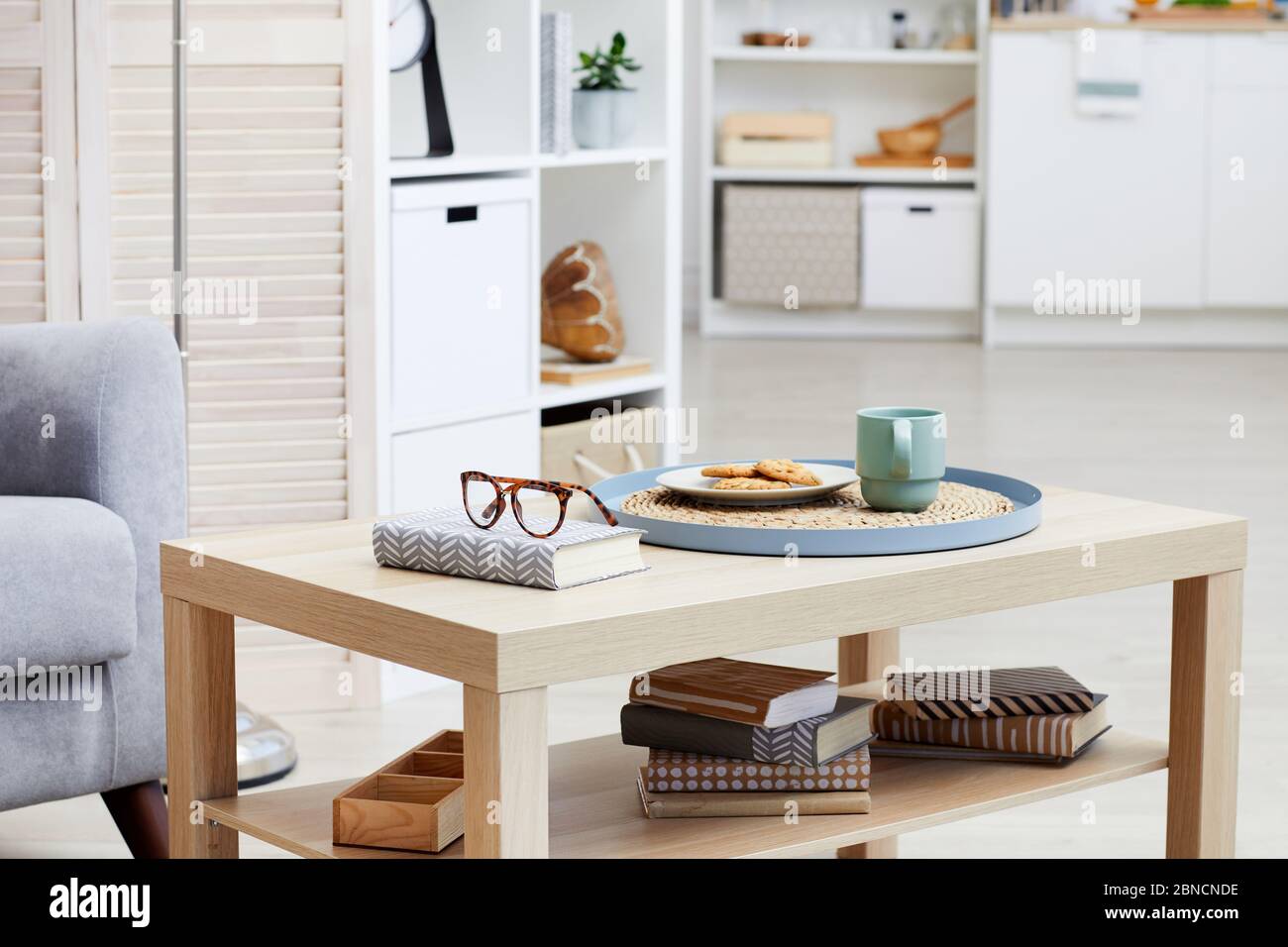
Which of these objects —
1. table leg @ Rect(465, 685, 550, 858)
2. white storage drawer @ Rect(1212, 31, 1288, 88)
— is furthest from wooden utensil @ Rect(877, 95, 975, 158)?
table leg @ Rect(465, 685, 550, 858)

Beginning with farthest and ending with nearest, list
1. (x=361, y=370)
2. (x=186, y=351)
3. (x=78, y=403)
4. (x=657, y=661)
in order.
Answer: (x=361, y=370), (x=186, y=351), (x=78, y=403), (x=657, y=661)

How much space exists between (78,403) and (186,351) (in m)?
0.49

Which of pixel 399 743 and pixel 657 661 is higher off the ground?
pixel 657 661

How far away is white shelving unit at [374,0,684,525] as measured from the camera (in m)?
2.65

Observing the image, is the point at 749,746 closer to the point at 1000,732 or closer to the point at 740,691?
the point at 740,691

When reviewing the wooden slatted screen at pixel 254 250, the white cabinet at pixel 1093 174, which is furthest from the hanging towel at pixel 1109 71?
the wooden slatted screen at pixel 254 250

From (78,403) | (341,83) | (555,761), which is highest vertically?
(341,83)

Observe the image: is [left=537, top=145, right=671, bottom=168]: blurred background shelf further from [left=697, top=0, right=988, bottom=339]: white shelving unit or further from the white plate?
[left=697, top=0, right=988, bottom=339]: white shelving unit

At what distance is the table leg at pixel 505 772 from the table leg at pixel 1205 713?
26.1 inches

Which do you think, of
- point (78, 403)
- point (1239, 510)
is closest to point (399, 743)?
point (78, 403)

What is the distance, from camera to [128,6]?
2.46 m

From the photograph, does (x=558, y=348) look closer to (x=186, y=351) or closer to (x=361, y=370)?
(x=361, y=370)

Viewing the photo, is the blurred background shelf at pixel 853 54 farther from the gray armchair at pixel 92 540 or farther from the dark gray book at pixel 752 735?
the dark gray book at pixel 752 735

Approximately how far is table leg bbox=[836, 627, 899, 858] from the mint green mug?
356 millimetres
